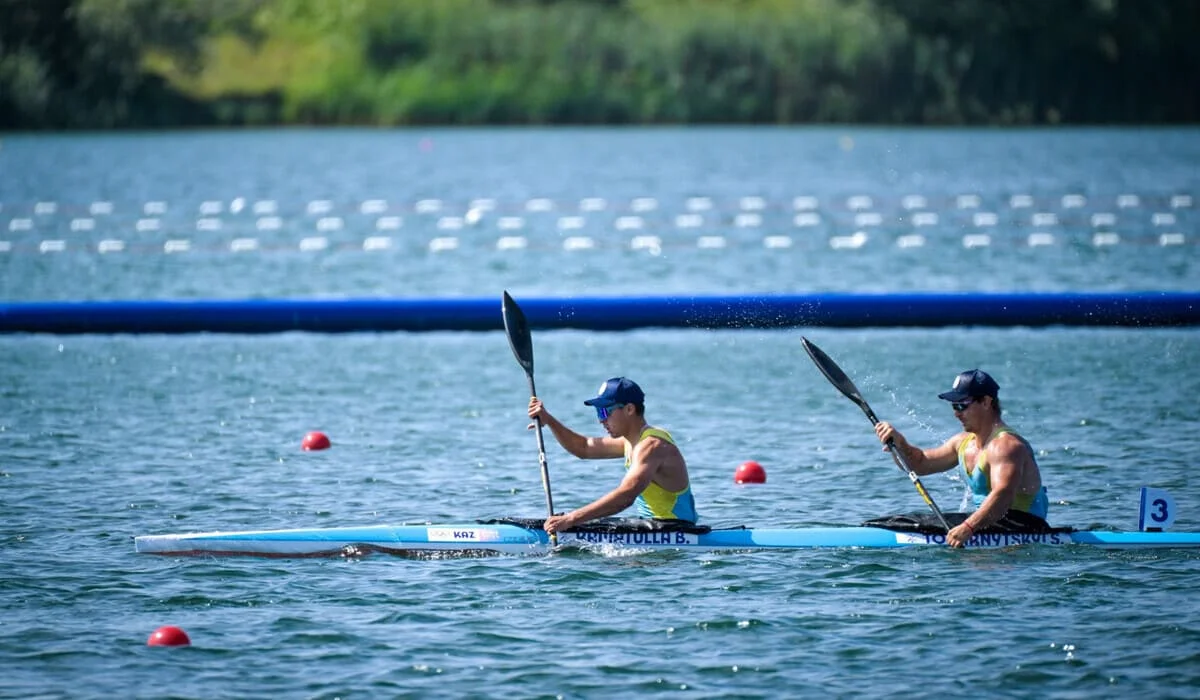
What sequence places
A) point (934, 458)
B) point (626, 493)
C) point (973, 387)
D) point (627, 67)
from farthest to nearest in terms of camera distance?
point (627, 67) → point (934, 458) → point (626, 493) → point (973, 387)

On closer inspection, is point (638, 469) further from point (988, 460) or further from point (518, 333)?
point (518, 333)

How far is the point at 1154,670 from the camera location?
993 centimetres

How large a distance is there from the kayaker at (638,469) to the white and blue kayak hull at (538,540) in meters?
0.17

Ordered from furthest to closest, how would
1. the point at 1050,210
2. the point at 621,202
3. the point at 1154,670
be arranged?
the point at 621,202
the point at 1050,210
the point at 1154,670

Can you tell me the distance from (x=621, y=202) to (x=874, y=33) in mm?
29771

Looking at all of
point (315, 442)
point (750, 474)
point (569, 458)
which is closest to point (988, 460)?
point (750, 474)

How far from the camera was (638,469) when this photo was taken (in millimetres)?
12250

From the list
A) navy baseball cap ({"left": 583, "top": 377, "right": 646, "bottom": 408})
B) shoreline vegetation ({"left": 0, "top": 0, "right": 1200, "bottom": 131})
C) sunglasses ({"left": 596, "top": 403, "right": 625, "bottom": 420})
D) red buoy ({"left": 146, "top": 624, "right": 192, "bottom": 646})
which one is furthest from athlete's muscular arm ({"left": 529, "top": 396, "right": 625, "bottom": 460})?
shoreline vegetation ({"left": 0, "top": 0, "right": 1200, "bottom": 131})

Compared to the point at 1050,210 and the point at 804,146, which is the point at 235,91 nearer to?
the point at 804,146

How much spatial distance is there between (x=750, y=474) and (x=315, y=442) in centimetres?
419

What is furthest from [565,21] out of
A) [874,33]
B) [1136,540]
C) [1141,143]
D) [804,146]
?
[1136,540]

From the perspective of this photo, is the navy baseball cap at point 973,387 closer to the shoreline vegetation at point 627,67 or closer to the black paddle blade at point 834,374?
the black paddle blade at point 834,374

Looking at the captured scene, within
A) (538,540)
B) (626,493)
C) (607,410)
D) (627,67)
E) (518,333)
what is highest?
(627,67)

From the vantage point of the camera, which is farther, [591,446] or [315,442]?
[315,442]
